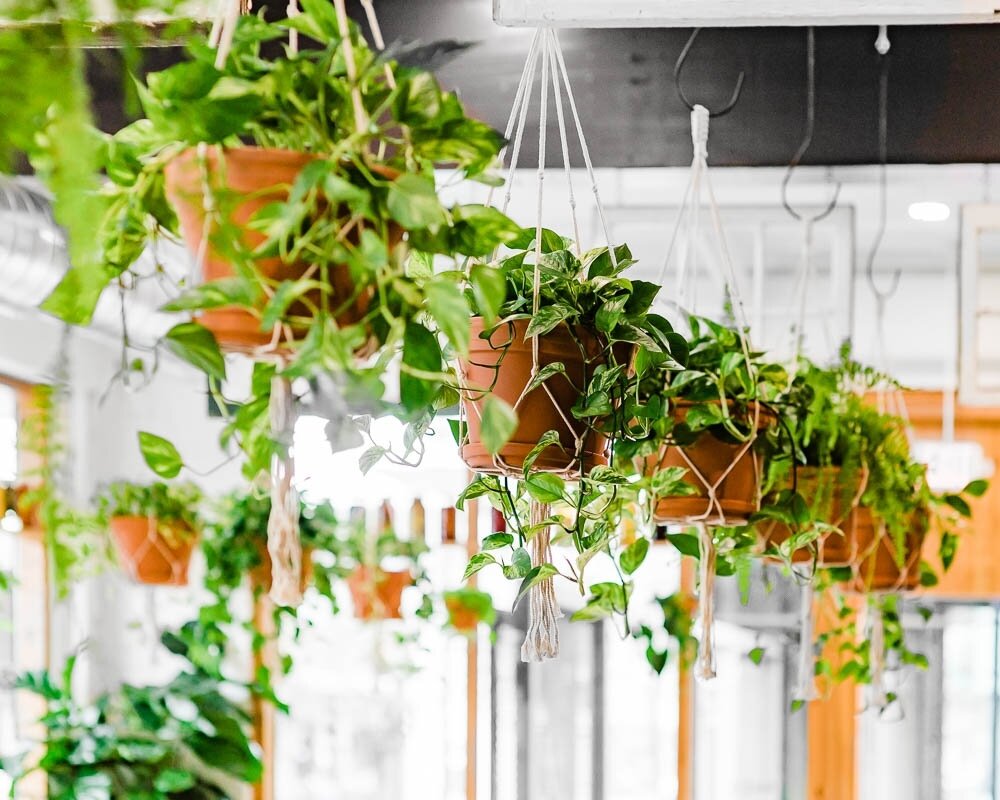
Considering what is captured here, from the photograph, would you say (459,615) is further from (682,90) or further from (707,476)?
(707,476)

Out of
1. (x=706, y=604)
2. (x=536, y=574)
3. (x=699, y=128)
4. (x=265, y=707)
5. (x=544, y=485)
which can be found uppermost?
(x=699, y=128)

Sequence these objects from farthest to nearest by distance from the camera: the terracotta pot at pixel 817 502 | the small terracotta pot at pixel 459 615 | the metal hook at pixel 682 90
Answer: the small terracotta pot at pixel 459 615
the metal hook at pixel 682 90
the terracotta pot at pixel 817 502

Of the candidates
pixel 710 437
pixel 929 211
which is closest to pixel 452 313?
pixel 710 437

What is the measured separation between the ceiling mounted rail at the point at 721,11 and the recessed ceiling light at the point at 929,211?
2054mm

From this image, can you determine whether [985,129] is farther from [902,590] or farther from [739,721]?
[739,721]

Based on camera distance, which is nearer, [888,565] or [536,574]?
[536,574]

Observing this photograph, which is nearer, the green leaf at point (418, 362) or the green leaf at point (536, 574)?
the green leaf at point (418, 362)

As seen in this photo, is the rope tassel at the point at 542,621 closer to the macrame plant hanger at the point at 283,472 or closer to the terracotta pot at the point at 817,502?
the macrame plant hanger at the point at 283,472

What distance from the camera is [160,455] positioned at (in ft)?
3.63

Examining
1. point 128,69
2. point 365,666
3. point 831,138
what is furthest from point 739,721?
point 128,69

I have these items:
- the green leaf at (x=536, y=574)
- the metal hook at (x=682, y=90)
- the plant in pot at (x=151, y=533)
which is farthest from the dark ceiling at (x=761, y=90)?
the plant in pot at (x=151, y=533)

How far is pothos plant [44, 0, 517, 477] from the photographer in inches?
35.5

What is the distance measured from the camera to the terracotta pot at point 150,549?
3.95 metres

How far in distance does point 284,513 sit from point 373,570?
137 inches
